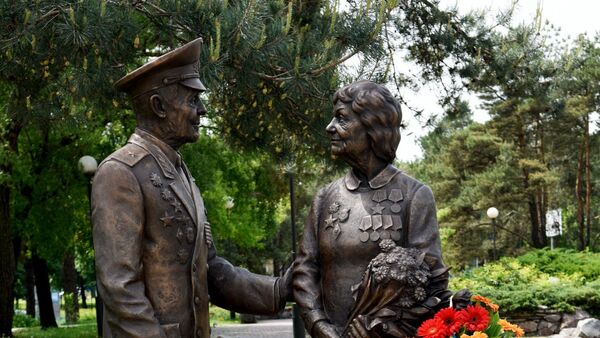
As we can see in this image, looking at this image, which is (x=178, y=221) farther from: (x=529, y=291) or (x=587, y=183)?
(x=587, y=183)

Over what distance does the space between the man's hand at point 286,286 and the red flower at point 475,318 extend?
952mm

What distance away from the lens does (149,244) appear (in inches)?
159

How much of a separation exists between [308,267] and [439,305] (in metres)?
0.63

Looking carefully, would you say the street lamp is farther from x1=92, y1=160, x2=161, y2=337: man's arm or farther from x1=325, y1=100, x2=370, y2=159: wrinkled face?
x1=92, y1=160, x2=161, y2=337: man's arm

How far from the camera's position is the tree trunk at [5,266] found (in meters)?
16.1

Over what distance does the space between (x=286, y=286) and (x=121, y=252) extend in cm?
96

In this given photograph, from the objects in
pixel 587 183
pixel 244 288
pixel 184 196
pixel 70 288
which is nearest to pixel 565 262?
pixel 70 288

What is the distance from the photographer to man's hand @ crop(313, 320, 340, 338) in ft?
13.2

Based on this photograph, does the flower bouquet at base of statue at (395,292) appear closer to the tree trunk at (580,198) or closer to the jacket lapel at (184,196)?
the jacket lapel at (184,196)

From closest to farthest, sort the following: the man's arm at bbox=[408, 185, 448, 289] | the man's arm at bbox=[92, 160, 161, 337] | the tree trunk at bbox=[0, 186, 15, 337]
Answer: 1. the man's arm at bbox=[92, 160, 161, 337]
2. the man's arm at bbox=[408, 185, 448, 289]
3. the tree trunk at bbox=[0, 186, 15, 337]

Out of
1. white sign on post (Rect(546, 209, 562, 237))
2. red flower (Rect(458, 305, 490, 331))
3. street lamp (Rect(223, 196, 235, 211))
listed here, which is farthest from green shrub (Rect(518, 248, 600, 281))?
red flower (Rect(458, 305, 490, 331))

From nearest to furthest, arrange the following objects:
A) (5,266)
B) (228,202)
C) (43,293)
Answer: (5,266), (228,202), (43,293)

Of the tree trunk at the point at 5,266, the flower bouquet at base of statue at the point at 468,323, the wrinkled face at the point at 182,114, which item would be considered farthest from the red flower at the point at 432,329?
the tree trunk at the point at 5,266

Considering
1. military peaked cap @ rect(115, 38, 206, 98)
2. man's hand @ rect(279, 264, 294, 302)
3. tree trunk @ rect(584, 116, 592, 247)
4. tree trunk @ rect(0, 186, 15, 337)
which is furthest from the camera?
tree trunk @ rect(584, 116, 592, 247)
